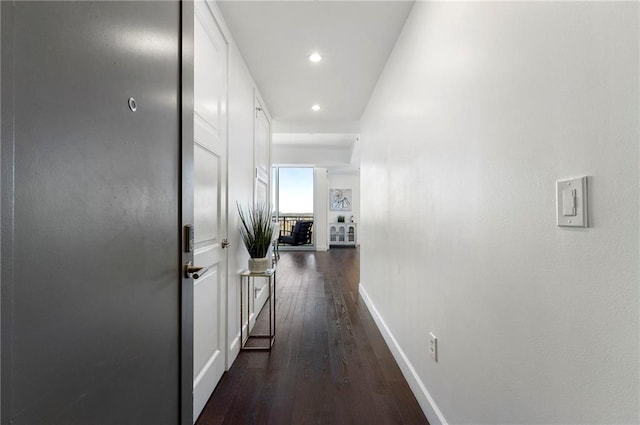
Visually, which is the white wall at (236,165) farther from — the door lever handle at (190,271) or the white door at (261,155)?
the door lever handle at (190,271)

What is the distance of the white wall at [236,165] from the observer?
6.77 ft

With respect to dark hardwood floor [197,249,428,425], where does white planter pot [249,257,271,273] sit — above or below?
above

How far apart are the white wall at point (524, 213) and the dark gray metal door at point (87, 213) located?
1.13 m

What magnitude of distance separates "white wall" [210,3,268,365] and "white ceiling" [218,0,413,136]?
6.3 inches

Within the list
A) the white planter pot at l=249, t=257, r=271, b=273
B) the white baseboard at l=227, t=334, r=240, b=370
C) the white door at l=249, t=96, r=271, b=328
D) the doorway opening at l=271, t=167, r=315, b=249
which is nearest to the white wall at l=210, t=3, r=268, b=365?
the white baseboard at l=227, t=334, r=240, b=370

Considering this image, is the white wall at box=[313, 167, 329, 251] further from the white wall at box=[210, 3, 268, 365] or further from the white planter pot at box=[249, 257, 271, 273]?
the white planter pot at box=[249, 257, 271, 273]

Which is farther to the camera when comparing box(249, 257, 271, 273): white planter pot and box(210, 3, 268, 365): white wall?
box(249, 257, 271, 273): white planter pot

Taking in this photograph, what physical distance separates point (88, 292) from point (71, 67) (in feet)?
1.59

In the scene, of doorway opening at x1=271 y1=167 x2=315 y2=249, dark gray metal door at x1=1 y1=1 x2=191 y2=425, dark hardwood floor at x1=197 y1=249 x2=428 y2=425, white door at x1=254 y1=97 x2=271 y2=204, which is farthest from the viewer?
doorway opening at x1=271 y1=167 x2=315 y2=249

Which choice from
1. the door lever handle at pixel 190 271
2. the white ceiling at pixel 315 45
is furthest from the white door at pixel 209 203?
the door lever handle at pixel 190 271

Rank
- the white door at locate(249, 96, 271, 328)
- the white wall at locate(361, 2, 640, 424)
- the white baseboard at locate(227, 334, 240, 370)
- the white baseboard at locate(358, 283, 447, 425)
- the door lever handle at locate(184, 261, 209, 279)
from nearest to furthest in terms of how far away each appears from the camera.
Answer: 1. the white wall at locate(361, 2, 640, 424)
2. the door lever handle at locate(184, 261, 209, 279)
3. the white baseboard at locate(358, 283, 447, 425)
4. the white baseboard at locate(227, 334, 240, 370)
5. the white door at locate(249, 96, 271, 328)

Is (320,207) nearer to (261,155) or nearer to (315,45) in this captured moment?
(261,155)

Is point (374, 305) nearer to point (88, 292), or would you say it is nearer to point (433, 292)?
point (433, 292)

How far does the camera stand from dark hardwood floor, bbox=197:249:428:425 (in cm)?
157
